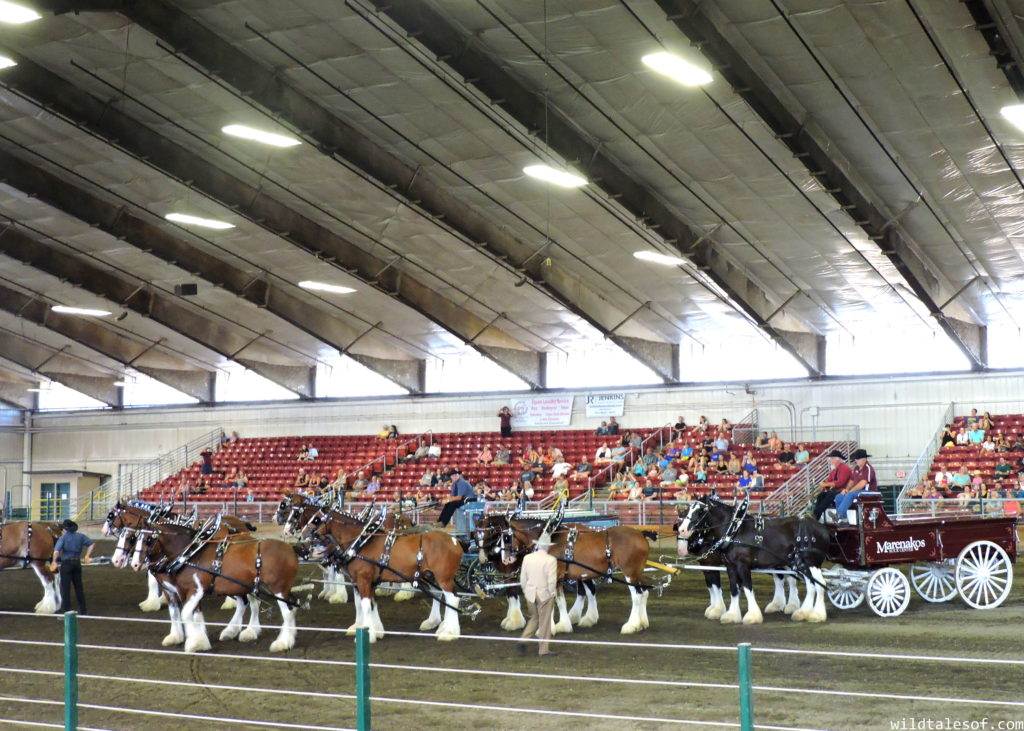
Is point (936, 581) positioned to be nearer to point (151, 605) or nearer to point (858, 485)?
point (858, 485)

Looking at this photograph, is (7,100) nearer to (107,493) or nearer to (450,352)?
(450,352)

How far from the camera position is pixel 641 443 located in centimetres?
3294

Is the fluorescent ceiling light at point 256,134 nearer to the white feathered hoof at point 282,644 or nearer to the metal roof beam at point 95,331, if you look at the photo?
the white feathered hoof at point 282,644

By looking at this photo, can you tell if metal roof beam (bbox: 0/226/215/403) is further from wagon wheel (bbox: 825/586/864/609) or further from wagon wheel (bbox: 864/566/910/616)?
wagon wheel (bbox: 864/566/910/616)

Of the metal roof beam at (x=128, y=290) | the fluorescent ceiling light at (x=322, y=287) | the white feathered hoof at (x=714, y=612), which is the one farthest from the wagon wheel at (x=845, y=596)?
the metal roof beam at (x=128, y=290)

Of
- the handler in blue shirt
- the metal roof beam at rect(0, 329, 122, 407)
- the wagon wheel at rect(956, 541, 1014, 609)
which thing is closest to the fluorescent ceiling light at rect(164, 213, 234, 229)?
the handler in blue shirt

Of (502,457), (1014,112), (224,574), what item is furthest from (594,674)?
(502,457)

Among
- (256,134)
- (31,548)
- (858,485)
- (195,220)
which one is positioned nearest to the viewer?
(858,485)

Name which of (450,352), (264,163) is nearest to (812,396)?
(450,352)

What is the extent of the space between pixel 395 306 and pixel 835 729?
2508 centimetres

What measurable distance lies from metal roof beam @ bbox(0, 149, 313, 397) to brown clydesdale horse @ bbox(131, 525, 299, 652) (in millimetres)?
14631

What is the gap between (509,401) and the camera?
119ft

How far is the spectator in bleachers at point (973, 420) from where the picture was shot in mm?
28266

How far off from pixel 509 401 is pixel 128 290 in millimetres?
12664
